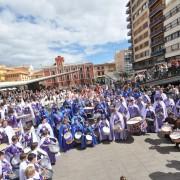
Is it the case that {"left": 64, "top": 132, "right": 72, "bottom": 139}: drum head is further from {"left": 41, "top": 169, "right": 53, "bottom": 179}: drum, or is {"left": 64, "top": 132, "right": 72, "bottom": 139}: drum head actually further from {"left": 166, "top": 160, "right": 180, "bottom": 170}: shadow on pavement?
{"left": 166, "top": 160, "right": 180, "bottom": 170}: shadow on pavement

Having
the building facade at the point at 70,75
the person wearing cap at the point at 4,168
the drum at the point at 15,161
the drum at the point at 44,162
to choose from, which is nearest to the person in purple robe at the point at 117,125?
the drum at the point at 44,162

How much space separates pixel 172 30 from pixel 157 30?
12.0 meters

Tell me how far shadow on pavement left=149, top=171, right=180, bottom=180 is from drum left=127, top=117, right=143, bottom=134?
3539mm

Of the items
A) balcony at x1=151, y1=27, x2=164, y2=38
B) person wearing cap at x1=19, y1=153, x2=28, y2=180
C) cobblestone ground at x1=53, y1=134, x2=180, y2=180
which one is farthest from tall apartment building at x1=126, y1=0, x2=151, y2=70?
person wearing cap at x1=19, y1=153, x2=28, y2=180

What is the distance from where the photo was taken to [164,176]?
805 cm

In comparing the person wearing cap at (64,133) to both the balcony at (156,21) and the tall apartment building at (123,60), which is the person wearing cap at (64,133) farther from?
the tall apartment building at (123,60)

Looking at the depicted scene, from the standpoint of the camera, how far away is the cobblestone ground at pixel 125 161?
333 inches

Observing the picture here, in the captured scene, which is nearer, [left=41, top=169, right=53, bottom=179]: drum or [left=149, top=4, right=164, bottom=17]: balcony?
[left=41, top=169, right=53, bottom=179]: drum

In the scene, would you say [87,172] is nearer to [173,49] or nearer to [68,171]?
[68,171]

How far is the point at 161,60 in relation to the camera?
63625mm

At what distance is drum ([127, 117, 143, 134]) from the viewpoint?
1174 cm

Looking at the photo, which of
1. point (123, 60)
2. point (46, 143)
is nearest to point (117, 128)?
point (46, 143)

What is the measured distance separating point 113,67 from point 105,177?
13548cm

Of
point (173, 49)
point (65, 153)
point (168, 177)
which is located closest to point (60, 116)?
point (65, 153)
